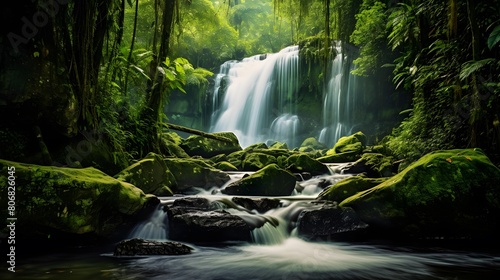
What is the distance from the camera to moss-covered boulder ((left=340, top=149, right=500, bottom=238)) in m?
4.95

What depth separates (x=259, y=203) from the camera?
251 inches

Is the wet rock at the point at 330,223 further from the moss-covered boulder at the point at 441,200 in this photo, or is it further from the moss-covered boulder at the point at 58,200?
the moss-covered boulder at the point at 58,200

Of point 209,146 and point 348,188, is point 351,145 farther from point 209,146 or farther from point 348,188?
point 348,188

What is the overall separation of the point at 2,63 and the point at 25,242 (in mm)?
2477

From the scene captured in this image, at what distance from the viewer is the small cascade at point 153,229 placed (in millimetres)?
5137

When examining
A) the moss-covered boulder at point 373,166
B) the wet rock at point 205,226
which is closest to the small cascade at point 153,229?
the wet rock at point 205,226

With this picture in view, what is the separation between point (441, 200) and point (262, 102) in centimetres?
1809

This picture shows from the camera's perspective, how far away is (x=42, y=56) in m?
4.95

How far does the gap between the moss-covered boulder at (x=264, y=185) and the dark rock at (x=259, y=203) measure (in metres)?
1.47

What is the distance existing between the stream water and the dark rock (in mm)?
804

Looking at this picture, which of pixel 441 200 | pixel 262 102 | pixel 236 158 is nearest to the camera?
pixel 441 200

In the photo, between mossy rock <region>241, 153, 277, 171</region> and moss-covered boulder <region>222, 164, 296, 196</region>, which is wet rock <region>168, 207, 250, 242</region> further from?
mossy rock <region>241, 153, 277, 171</region>

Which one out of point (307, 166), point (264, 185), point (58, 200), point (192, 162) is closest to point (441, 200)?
point (264, 185)

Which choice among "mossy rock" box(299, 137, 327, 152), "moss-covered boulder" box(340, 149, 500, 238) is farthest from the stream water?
"mossy rock" box(299, 137, 327, 152)
